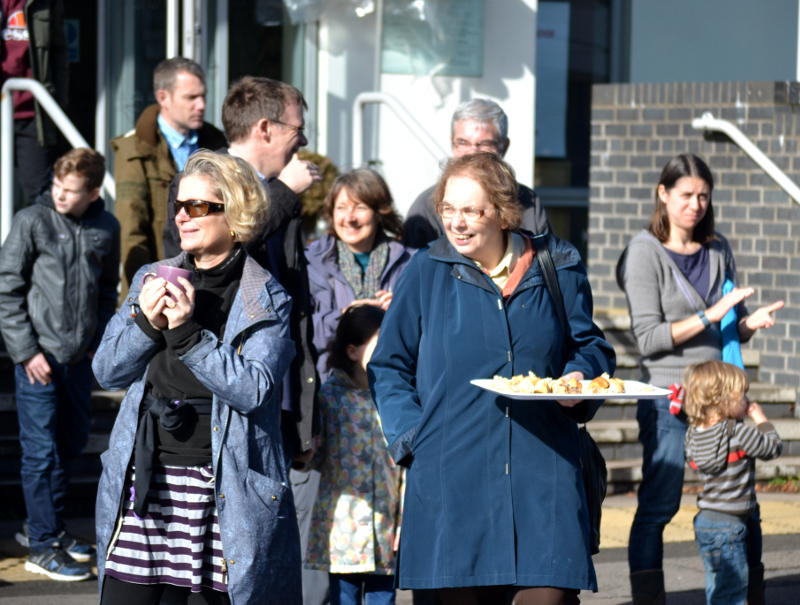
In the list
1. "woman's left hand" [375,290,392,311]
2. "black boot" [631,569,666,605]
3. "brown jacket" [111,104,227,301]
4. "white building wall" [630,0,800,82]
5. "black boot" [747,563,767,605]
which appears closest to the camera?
"woman's left hand" [375,290,392,311]

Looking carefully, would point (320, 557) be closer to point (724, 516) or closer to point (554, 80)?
point (724, 516)

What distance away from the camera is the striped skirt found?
13.9 feet

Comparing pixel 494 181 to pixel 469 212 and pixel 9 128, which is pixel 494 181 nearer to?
pixel 469 212

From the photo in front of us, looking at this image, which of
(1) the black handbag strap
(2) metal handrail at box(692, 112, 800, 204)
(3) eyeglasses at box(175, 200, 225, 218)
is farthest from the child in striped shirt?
(2) metal handrail at box(692, 112, 800, 204)

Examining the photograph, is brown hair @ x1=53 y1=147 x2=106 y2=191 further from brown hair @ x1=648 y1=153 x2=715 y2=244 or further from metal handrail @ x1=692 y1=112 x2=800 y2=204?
metal handrail @ x1=692 y1=112 x2=800 y2=204

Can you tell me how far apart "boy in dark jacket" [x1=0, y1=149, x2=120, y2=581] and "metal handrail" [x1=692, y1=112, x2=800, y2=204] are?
489 cm

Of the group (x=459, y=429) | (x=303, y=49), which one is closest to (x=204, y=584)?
(x=459, y=429)

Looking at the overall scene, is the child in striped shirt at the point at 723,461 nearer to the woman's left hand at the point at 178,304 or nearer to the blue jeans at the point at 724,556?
the blue jeans at the point at 724,556

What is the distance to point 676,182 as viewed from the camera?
618cm

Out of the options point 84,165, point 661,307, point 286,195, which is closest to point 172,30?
point 84,165

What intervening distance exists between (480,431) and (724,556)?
2.05m

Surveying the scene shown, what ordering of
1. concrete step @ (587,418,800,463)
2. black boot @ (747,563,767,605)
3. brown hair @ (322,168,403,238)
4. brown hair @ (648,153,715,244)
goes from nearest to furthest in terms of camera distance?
1. black boot @ (747,563,767,605)
2. brown hair @ (648,153,715,244)
3. brown hair @ (322,168,403,238)
4. concrete step @ (587,418,800,463)

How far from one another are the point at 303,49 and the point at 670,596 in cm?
591

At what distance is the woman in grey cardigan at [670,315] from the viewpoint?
6.00 m
